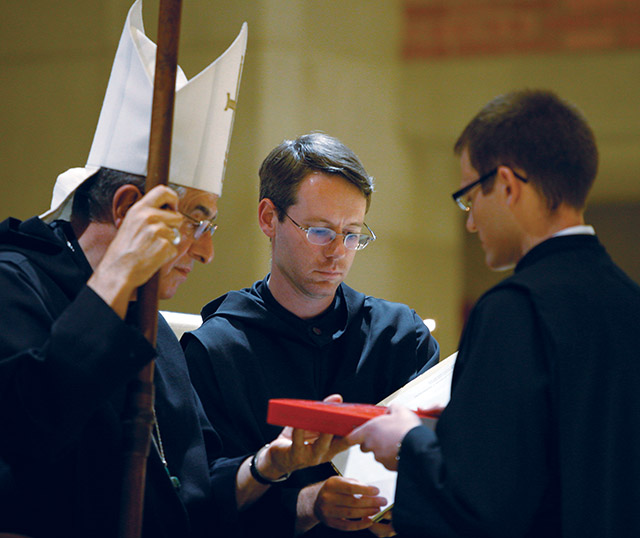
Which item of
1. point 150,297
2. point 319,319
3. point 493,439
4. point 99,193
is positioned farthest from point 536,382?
point 319,319

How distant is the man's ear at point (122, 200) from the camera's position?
2381 mm

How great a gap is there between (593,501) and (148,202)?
1202mm

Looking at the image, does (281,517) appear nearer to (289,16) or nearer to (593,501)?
(593,501)

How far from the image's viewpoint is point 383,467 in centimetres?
276

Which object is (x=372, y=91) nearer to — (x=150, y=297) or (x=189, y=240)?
(x=189, y=240)

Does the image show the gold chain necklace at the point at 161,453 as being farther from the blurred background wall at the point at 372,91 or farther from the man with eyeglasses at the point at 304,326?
the blurred background wall at the point at 372,91

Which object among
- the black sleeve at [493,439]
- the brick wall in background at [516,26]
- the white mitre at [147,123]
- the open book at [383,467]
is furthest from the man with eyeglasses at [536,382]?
the brick wall in background at [516,26]

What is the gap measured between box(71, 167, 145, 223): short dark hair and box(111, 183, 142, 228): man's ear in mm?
36

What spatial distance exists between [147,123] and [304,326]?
1.13 metres

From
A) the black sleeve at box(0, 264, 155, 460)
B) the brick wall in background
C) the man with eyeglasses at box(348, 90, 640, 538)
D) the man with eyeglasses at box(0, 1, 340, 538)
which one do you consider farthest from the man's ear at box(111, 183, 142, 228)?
the brick wall in background

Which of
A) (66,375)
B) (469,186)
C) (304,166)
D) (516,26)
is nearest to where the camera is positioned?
(66,375)

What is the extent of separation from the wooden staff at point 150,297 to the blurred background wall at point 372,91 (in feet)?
10.4

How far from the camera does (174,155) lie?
253cm

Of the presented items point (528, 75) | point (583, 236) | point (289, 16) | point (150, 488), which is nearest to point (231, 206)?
point (289, 16)
